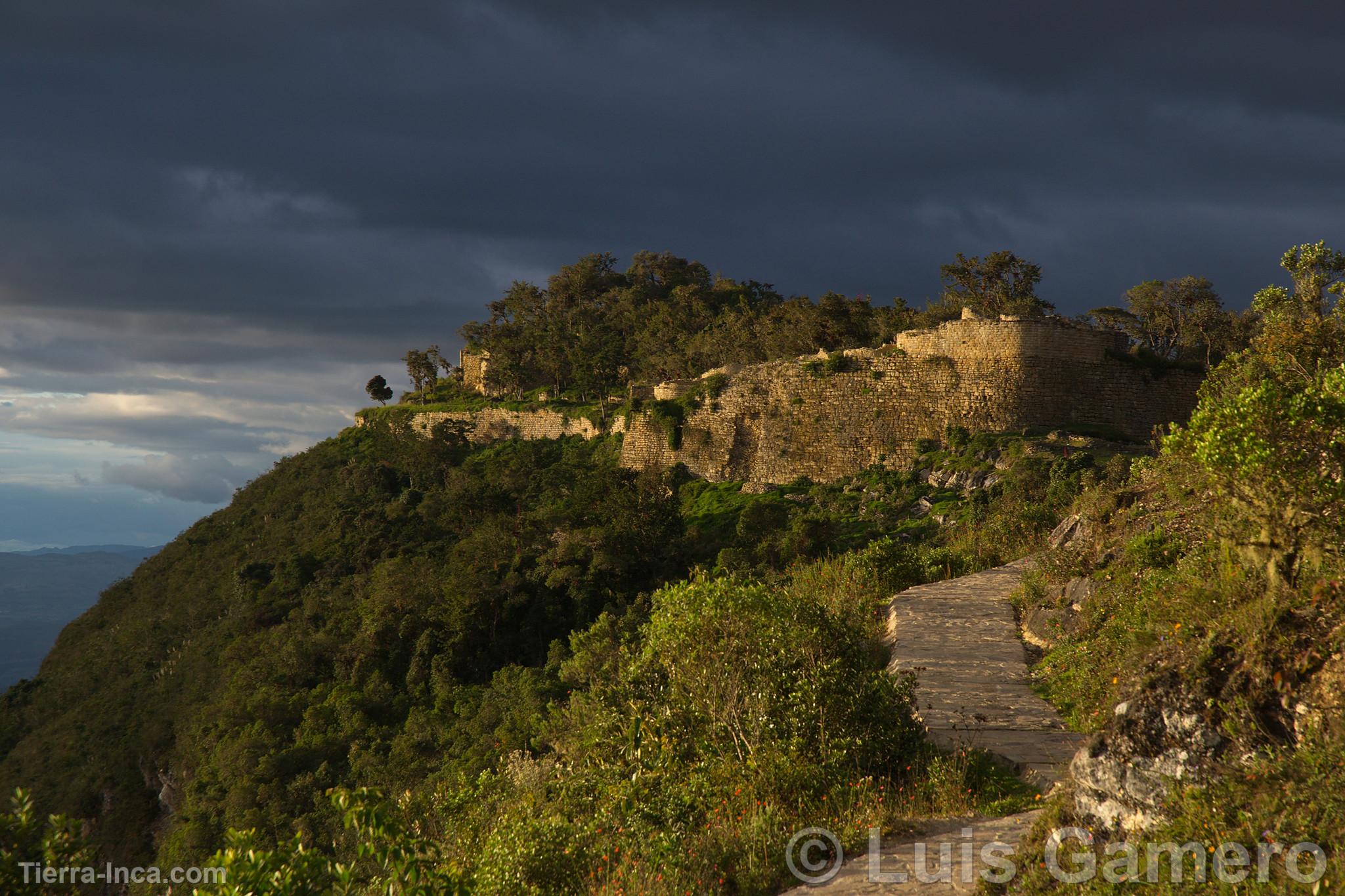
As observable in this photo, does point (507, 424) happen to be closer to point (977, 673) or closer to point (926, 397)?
point (926, 397)

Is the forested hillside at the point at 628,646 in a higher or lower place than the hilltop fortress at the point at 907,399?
lower

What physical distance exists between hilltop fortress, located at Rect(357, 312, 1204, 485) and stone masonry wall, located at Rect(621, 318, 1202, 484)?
1.3 inches

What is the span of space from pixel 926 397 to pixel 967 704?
792 inches

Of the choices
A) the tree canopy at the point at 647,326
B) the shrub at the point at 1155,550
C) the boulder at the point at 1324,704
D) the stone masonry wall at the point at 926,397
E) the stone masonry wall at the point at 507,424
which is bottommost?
the boulder at the point at 1324,704

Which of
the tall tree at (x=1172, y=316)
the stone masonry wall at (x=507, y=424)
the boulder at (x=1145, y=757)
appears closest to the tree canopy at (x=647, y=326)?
the stone masonry wall at (x=507, y=424)

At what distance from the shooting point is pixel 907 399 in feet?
94.2

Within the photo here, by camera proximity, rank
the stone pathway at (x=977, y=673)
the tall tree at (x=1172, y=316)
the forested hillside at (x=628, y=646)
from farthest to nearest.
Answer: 1. the tall tree at (x=1172, y=316)
2. the stone pathway at (x=977, y=673)
3. the forested hillside at (x=628, y=646)

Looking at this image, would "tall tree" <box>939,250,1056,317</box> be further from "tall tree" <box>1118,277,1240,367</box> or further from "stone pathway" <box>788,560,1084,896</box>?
"stone pathway" <box>788,560,1084,896</box>

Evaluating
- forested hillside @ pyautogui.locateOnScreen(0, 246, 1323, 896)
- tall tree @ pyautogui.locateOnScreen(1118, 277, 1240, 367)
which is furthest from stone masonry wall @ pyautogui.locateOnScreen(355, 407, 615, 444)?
tall tree @ pyautogui.locateOnScreen(1118, 277, 1240, 367)

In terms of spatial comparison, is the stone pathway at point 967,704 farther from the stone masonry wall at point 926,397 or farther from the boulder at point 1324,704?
the stone masonry wall at point 926,397

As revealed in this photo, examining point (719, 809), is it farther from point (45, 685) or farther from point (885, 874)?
point (45, 685)

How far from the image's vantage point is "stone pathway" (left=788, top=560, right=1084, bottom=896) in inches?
232

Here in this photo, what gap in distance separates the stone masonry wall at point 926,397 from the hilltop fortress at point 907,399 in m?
0.03

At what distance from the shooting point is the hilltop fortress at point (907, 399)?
27.1m
